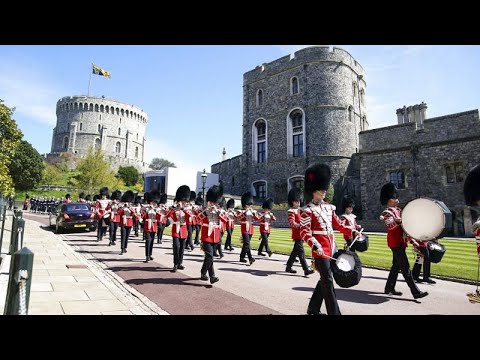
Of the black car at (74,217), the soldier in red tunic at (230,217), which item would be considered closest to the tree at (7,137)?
the black car at (74,217)

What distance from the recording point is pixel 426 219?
210 inches

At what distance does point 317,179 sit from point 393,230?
2.45 meters

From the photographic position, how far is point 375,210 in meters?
28.2

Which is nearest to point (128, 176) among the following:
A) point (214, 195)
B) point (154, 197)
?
point (154, 197)

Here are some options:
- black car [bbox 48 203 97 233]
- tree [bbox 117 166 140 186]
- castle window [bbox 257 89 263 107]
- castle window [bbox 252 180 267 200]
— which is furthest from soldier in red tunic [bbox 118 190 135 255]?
tree [bbox 117 166 140 186]

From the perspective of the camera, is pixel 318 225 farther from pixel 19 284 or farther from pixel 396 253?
pixel 19 284

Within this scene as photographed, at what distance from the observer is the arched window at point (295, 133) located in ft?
117

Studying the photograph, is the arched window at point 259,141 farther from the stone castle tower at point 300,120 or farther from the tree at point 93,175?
the tree at point 93,175

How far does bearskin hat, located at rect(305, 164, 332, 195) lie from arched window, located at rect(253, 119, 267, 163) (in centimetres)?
3316
